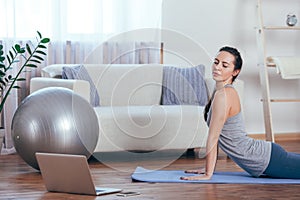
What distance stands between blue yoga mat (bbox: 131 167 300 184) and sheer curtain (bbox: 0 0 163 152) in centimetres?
148

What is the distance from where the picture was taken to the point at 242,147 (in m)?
3.58

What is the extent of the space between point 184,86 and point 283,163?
149 cm

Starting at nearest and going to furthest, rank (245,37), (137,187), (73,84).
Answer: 1. (137,187)
2. (73,84)
3. (245,37)

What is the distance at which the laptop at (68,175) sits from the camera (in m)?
3.14

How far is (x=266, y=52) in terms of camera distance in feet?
19.1

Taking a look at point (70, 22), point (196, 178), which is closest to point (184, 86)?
point (70, 22)

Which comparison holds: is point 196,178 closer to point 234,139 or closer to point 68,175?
point 234,139

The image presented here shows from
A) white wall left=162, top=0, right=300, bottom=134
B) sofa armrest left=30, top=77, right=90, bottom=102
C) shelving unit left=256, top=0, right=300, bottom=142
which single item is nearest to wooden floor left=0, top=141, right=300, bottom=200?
sofa armrest left=30, top=77, right=90, bottom=102

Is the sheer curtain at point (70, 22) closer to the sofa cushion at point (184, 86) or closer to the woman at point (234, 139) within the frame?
the sofa cushion at point (184, 86)

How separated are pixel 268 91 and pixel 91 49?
1473mm

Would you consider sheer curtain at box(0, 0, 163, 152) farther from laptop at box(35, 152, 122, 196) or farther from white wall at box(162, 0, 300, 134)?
laptop at box(35, 152, 122, 196)

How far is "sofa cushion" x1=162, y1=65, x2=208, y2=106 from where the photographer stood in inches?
189

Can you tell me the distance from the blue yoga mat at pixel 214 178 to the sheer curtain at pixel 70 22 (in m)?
1.48

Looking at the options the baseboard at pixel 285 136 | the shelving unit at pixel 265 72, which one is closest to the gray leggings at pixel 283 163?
the shelving unit at pixel 265 72
